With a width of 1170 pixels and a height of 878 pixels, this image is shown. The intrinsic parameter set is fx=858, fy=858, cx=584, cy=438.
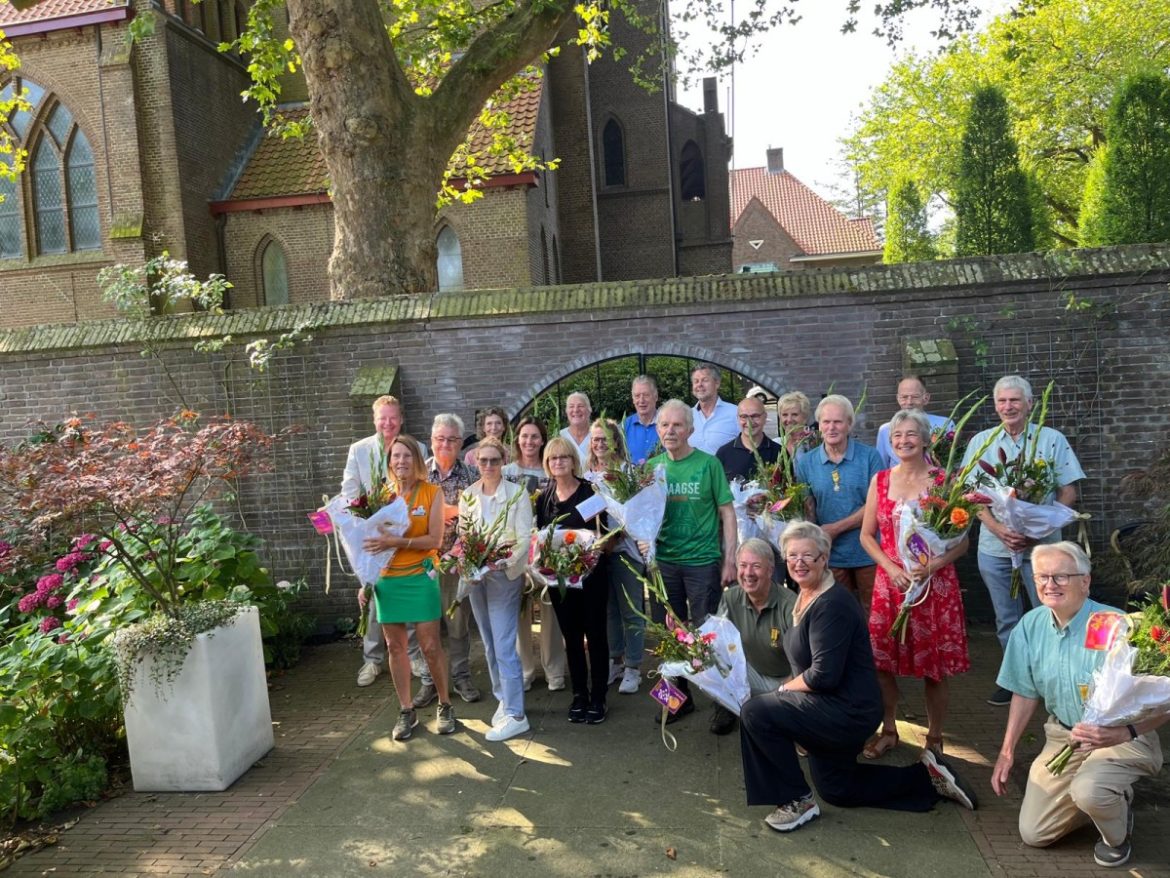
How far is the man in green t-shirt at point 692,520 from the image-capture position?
16.8 ft

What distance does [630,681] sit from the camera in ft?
18.9

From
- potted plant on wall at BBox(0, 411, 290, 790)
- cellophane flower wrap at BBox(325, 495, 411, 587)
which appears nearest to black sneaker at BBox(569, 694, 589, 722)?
cellophane flower wrap at BBox(325, 495, 411, 587)

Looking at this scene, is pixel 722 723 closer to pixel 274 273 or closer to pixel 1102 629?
pixel 1102 629

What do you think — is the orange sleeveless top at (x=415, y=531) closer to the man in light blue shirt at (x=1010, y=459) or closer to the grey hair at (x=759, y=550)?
the grey hair at (x=759, y=550)

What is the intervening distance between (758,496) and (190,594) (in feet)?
13.2

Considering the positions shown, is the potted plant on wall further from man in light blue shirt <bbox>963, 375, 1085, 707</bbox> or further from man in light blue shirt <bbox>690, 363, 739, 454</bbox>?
man in light blue shirt <bbox>963, 375, 1085, 707</bbox>

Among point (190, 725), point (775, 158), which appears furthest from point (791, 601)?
point (775, 158)

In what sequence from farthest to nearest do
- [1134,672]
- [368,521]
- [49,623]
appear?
1. [49,623]
2. [368,521]
3. [1134,672]

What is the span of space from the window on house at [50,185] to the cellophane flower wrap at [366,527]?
57.5 ft

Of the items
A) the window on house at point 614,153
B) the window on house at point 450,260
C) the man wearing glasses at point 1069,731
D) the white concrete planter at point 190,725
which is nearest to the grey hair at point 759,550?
the man wearing glasses at point 1069,731

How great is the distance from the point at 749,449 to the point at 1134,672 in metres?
2.61

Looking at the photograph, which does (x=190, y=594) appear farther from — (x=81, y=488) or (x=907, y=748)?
(x=907, y=748)

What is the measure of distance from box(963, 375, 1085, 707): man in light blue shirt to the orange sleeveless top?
3268mm

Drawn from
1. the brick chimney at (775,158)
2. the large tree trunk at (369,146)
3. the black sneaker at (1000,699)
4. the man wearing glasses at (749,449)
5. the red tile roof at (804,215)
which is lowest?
the black sneaker at (1000,699)
